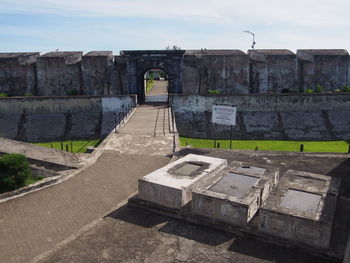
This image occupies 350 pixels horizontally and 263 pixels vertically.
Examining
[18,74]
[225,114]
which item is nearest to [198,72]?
[225,114]

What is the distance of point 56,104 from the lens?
783 inches

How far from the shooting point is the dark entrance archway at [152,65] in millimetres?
21625

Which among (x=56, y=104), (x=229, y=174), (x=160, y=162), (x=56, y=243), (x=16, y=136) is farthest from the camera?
(x=56, y=104)

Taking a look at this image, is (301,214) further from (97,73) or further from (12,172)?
(97,73)

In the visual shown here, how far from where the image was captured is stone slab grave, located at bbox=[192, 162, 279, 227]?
6180 millimetres

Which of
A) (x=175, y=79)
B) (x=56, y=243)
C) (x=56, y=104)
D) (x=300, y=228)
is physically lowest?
(x=56, y=243)

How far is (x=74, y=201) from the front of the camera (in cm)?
778

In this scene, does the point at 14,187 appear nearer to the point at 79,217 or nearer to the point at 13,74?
the point at 79,217

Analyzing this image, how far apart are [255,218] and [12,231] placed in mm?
4936

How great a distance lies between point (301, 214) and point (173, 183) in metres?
2.65

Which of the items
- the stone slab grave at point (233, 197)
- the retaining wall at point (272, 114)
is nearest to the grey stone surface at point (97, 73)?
the retaining wall at point (272, 114)

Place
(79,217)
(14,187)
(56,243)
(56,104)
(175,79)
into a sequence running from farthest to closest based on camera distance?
(175,79) < (56,104) < (14,187) < (79,217) < (56,243)

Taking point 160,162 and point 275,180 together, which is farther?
point 160,162

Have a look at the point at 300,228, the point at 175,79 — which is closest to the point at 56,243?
the point at 300,228
